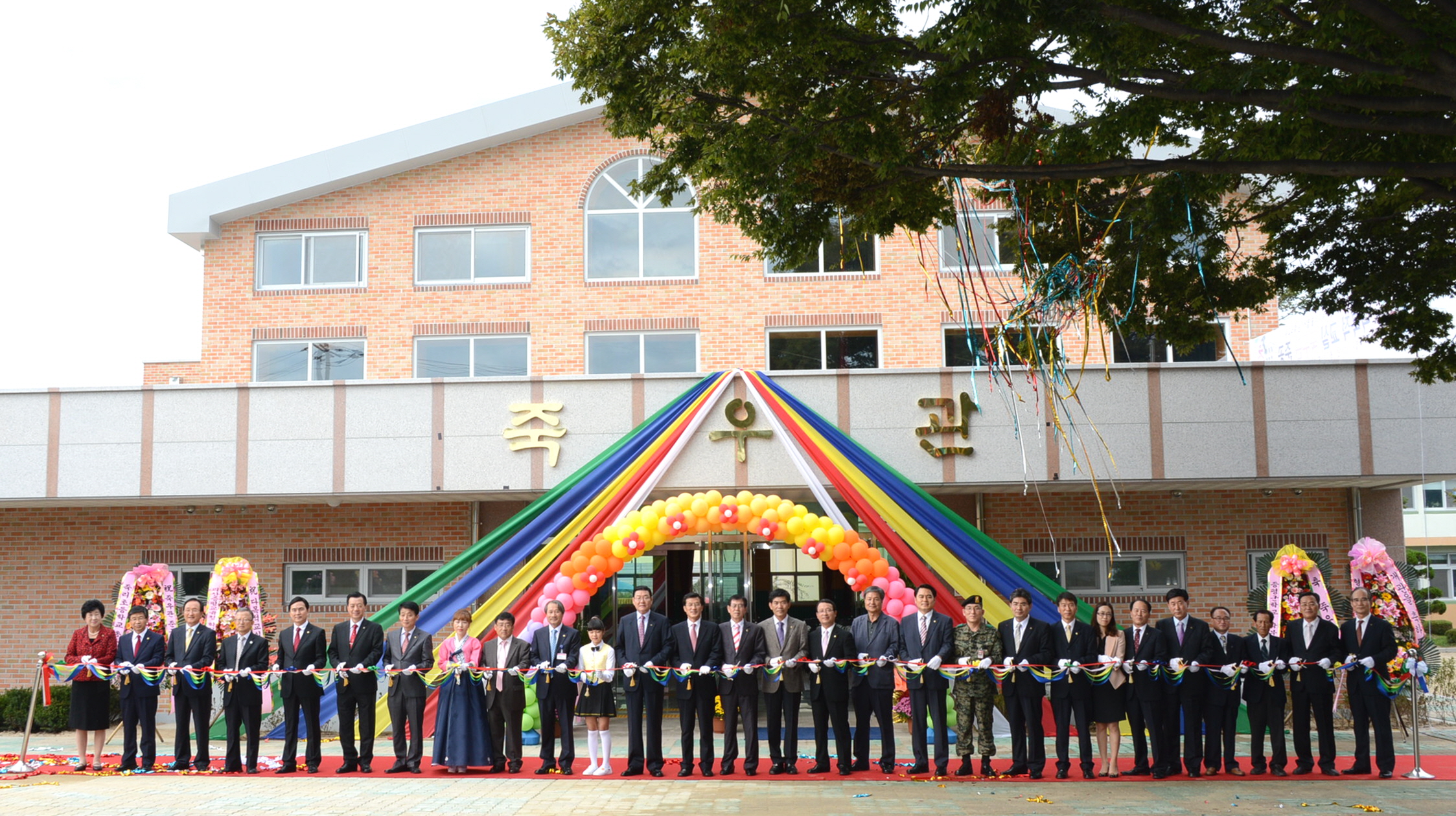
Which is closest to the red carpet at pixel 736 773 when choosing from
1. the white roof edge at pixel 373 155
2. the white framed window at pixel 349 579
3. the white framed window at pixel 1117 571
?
the white framed window at pixel 1117 571

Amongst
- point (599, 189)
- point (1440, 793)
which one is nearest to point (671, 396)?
point (599, 189)

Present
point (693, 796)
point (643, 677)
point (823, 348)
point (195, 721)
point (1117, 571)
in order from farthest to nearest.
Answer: point (823, 348), point (1117, 571), point (195, 721), point (643, 677), point (693, 796)

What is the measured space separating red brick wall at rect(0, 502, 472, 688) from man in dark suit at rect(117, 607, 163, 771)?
5.19 meters

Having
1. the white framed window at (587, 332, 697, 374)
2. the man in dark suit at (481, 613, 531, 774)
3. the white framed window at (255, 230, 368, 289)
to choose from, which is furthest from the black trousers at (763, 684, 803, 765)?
the white framed window at (255, 230, 368, 289)

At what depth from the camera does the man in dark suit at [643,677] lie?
1102cm

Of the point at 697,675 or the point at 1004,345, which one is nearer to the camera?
the point at 697,675

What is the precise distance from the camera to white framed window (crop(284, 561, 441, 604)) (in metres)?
17.0

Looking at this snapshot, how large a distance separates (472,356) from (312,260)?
9.20 feet

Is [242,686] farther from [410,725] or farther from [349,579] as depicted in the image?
[349,579]

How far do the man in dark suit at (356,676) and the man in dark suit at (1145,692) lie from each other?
265 inches

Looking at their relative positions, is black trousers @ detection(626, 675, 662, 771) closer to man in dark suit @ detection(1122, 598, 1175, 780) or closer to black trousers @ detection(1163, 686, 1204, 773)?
man in dark suit @ detection(1122, 598, 1175, 780)

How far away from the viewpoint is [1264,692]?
36.0 ft

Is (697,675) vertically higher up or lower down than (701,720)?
higher up

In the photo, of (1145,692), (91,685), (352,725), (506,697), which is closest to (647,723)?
(506,697)
